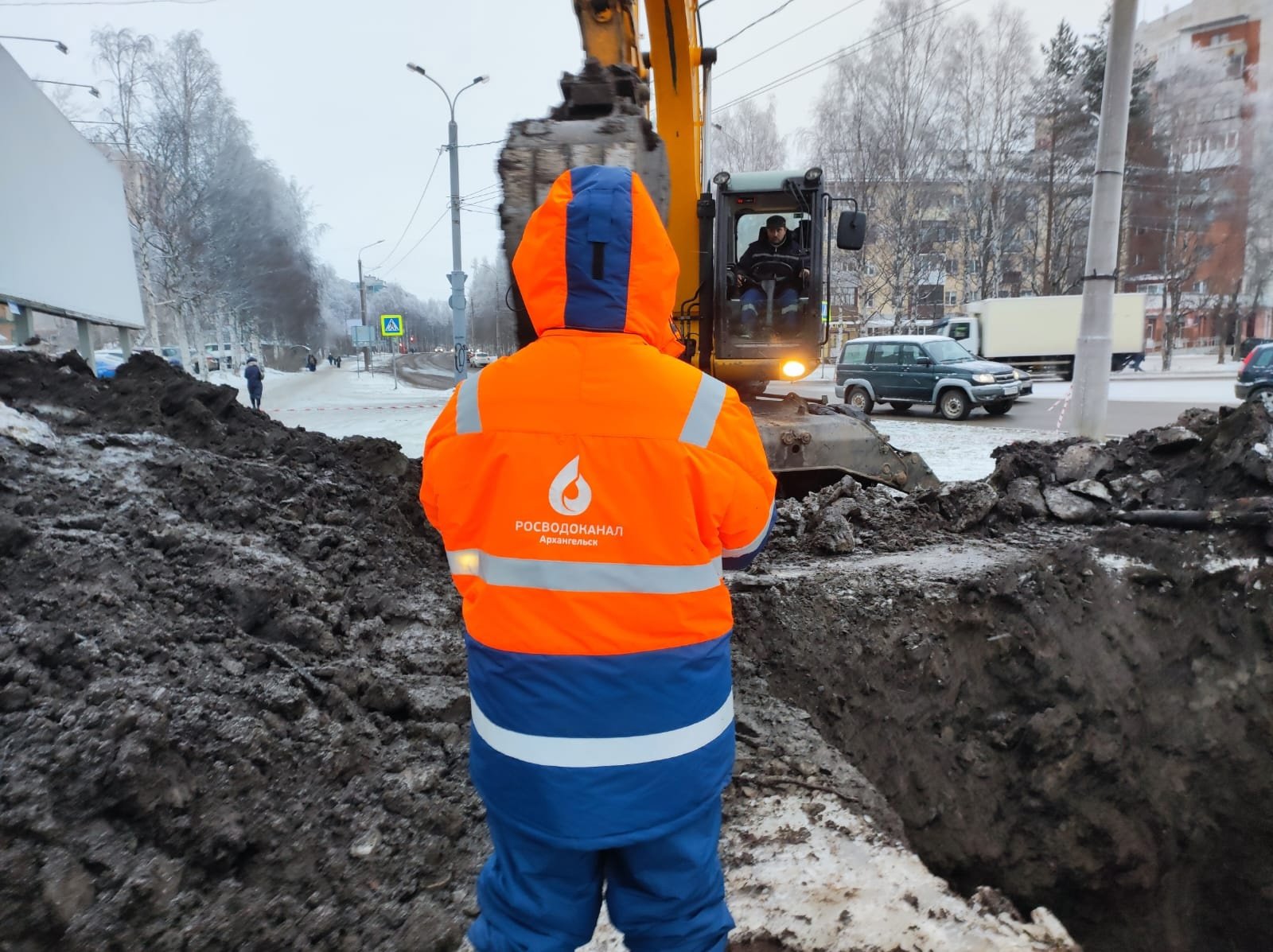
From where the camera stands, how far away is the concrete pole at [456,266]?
18.8m

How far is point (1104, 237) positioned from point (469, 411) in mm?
10142

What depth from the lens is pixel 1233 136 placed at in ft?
88.3

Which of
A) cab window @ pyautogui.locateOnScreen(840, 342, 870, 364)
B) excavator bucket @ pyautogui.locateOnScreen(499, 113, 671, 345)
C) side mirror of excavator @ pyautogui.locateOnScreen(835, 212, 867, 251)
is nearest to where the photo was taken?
excavator bucket @ pyautogui.locateOnScreen(499, 113, 671, 345)

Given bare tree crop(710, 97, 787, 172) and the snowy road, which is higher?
bare tree crop(710, 97, 787, 172)

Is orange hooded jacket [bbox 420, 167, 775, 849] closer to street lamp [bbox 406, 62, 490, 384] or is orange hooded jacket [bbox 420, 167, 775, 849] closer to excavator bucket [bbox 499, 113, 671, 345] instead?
excavator bucket [bbox 499, 113, 671, 345]

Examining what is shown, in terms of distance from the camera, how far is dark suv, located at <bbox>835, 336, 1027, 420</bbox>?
16.1 meters

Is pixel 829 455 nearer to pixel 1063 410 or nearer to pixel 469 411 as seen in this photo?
pixel 469 411

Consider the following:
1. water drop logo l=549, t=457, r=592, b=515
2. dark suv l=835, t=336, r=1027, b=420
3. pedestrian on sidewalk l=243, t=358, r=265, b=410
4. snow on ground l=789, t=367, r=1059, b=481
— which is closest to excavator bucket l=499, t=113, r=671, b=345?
water drop logo l=549, t=457, r=592, b=515

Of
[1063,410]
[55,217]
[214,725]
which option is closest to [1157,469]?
[214,725]

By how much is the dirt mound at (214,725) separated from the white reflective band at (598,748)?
0.98 meters

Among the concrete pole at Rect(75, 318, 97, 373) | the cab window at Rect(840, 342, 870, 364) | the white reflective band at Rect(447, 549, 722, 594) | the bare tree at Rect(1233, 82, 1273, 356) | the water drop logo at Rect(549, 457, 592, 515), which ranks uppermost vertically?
the bare tree at Rect(1233, 82, 1273, 356)

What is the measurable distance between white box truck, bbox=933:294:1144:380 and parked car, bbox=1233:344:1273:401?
38.5ft

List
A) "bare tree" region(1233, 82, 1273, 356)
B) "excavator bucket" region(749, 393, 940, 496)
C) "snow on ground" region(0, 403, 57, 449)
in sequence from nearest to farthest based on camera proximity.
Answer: "snow on ground" region(0, 403, 57, 449) → "excavator bucket" region(749, 393, 940, 496) → "bare tree" region(1233, 82, 1273, 356)

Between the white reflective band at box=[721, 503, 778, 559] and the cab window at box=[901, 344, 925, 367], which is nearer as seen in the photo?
the white reflective band at box=[721, 503, 778, 559]
